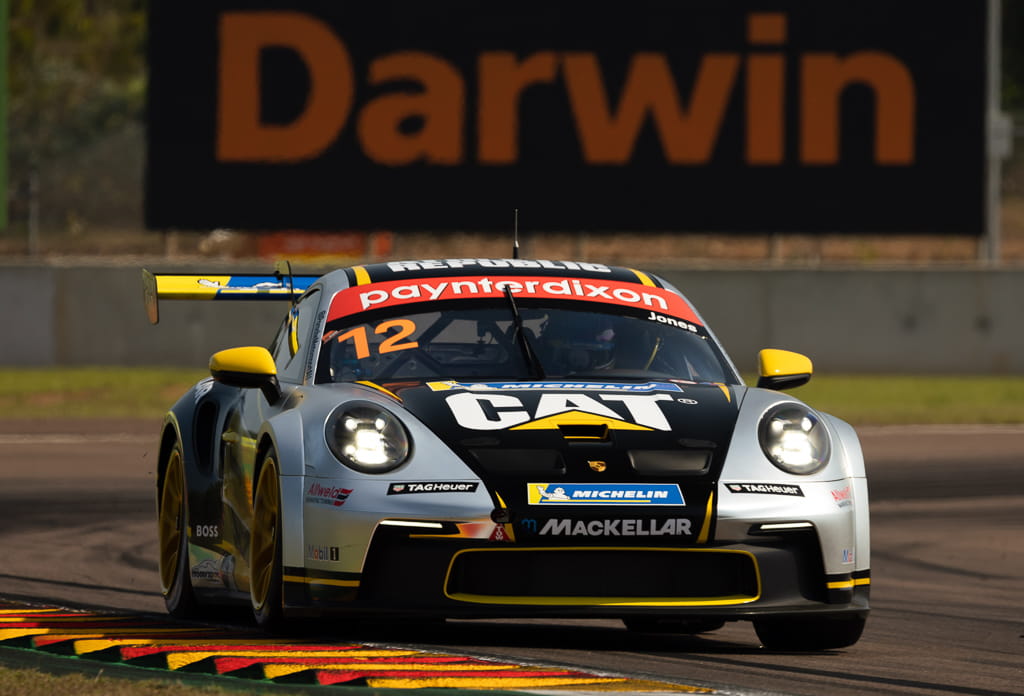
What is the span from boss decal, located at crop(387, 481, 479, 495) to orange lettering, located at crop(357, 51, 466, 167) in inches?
771

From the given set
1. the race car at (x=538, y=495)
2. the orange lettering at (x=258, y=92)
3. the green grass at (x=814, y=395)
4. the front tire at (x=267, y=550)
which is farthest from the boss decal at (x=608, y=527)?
the orange lettering at (x=258, y=92)

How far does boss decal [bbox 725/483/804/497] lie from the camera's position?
6.48 metres

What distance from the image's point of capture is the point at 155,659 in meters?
6.28

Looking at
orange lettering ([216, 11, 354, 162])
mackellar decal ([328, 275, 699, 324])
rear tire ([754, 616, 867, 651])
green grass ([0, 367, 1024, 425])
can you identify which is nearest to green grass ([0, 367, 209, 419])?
green grass ([0, 367, 1024, 425])

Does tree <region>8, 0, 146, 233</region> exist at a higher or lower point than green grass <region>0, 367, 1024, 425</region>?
higher

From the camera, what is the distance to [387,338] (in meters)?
7.44

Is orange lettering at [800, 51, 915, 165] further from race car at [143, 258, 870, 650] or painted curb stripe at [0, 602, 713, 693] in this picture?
painted curb stripe at [0, 602, 713, 693]

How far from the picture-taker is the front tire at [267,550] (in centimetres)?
665

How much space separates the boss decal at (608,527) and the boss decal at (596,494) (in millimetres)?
52

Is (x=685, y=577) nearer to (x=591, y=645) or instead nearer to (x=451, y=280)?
(x=591, y=645)

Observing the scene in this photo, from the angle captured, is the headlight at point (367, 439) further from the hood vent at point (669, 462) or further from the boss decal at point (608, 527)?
the hood vent at point (669, 462)

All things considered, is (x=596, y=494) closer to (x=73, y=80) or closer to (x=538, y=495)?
(x=538, y=495)

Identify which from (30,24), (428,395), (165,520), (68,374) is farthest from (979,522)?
(30,24)

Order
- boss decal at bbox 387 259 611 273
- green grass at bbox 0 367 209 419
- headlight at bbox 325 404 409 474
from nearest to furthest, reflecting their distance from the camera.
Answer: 1. headlight at bbox 325 404 409 474
2. boss decal at bbox 387 259 611 273
3. green grass at bbox 0 367 209 419
